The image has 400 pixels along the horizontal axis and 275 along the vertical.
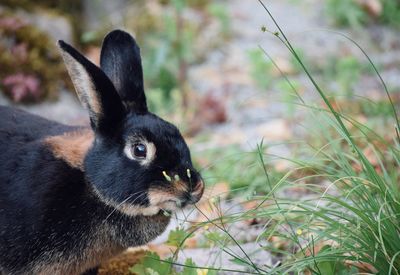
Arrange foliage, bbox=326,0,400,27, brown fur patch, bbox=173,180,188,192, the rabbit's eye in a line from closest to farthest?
brown fur patch, bbox=173,180,188,192
the rabbit's eye
foliage, bbox=326,0,400,27

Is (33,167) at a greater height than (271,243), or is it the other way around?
(33,167)

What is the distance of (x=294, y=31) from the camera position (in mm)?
8180

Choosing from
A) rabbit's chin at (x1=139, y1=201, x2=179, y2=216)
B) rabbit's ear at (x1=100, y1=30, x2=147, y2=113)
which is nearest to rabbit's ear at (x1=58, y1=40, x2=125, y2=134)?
rabbit's ear at (x1=100, y1=30, x2=147, y2=113)

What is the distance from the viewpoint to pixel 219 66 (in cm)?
745

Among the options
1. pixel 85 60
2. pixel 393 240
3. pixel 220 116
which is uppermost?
pixel 85 60

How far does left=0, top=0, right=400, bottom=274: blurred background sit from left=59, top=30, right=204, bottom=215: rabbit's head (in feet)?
4.89

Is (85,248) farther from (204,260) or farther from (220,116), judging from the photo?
(220,116)

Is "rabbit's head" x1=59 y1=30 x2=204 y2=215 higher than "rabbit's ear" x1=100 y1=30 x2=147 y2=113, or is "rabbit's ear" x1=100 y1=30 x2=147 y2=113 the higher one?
"rabbit's ear" x1=100 y1=30 x2=147 y2=113

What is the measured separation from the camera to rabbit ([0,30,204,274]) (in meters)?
3.04

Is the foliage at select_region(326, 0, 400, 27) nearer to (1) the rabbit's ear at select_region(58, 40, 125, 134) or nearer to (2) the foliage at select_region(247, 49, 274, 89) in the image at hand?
(2) the foliage at select_region(247, 49, 274, 89)

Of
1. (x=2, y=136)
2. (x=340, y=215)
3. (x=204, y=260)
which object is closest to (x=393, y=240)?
(x=340, y=215)

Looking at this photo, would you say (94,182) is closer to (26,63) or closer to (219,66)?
(26,63)

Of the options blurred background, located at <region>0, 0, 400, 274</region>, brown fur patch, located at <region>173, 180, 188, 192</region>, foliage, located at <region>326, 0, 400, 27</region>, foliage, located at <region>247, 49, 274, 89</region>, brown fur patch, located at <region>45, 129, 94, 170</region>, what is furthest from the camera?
foliage, located at <region>326, 0, 400, 27</region>

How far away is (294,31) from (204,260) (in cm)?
507
